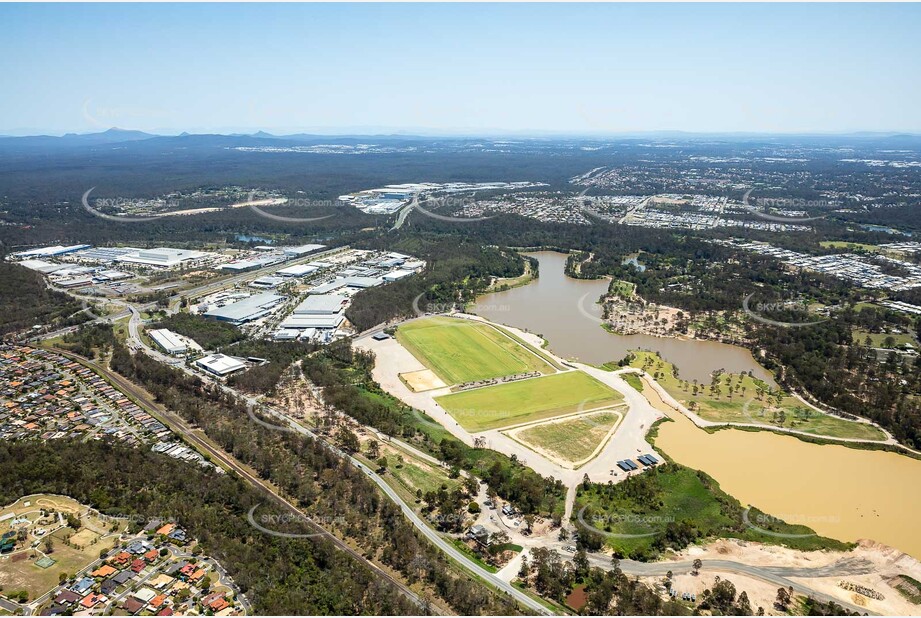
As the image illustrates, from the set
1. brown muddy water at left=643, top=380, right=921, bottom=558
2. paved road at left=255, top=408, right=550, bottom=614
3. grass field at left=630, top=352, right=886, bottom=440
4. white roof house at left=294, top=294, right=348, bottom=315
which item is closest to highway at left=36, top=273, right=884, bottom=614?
paved road at left=255, top=408, right=550, bottom=614

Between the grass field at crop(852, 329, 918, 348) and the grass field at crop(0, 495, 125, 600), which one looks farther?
the grass field at crop(852, 329, 918, 348)

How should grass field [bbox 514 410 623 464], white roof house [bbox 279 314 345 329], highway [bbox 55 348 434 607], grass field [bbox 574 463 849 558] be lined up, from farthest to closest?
white roof house [bbox 279 314 345 329] → grass field [bbox 514 410 623 464] → grass field [bbox 574 463 849 558] → highway [bbox 55 348 434 607]

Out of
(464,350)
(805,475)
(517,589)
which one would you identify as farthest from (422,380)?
(805,475)

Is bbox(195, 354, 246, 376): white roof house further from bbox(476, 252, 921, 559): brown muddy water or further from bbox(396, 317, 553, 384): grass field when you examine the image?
bbox(476, 252, 921, 559): brown muddy water

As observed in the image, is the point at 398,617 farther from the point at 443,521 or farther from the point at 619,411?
the point at 619,411

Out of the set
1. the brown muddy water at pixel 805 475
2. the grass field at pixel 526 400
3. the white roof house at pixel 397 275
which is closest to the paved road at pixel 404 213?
the white roof house at pixel 397 275

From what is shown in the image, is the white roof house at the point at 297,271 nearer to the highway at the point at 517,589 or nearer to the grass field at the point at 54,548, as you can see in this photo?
the highway at the point at 517,589

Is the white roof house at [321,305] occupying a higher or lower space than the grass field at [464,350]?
higher
